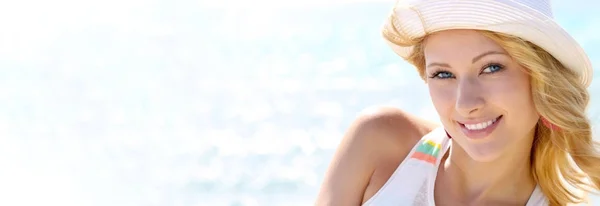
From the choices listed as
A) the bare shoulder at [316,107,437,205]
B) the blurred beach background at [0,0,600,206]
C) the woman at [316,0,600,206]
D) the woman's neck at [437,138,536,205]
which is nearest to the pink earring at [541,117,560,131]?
the woman at [316,0,600,206]

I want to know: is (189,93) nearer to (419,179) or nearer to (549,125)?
(419,179)

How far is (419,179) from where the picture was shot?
3.97 metres

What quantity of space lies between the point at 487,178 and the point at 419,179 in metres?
0.28

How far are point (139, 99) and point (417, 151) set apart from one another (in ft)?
27.9

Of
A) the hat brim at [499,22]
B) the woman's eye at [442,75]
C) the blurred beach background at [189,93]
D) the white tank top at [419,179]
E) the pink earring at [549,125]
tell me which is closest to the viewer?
the hat brim at [499,22]

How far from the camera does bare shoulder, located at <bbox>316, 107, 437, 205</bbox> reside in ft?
13.0

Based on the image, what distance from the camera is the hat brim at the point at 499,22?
344 cm

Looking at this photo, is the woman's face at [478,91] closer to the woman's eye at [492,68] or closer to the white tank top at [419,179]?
the woman's eye at [492,68]

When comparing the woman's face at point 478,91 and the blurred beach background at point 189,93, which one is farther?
the blurred beach background at point 189,93

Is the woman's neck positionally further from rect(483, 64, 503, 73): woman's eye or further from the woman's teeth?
rect(483, 64, 503, 73): woman's eye

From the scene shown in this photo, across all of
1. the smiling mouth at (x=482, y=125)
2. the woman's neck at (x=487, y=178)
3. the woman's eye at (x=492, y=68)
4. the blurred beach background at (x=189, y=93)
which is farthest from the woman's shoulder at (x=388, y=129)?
the blurred beach background at (x=189, y=93)

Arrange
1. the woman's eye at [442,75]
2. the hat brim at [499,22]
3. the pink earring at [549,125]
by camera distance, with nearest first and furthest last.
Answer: the hat brim at [499,22] → the woman's eye at [442,75] → the pink earring at [549,125]

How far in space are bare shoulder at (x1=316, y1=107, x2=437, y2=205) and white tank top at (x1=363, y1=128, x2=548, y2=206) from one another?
0.20ft

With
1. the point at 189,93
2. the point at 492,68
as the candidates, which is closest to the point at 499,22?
the point at 492,68
